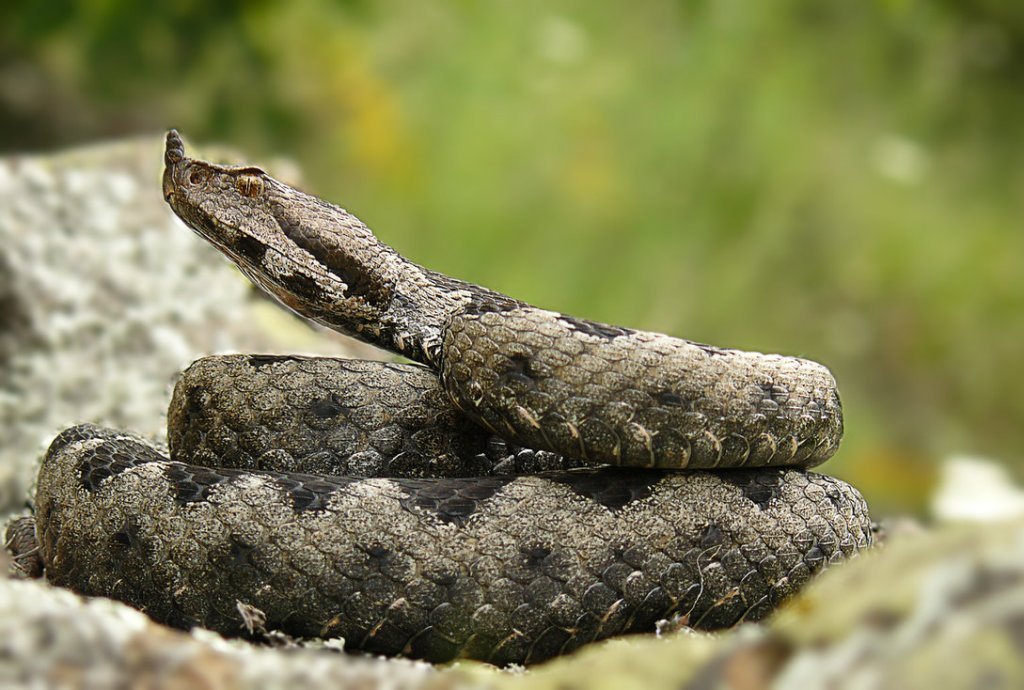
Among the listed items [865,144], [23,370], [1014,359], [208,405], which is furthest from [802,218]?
[208,405]

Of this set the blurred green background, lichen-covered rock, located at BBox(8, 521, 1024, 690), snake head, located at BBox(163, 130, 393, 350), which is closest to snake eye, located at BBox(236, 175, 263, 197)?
snake head, located at BBox(163, 130, 393, 350)

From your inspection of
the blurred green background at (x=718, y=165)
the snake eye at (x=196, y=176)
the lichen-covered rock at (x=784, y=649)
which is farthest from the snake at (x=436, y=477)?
the blurred green background at (x=718, y=165)

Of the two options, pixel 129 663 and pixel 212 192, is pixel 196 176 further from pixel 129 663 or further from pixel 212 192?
pixel 129 663

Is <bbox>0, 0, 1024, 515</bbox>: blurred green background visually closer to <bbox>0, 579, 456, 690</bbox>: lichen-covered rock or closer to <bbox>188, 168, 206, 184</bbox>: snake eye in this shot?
<bbox>188, 168, 206, 184</bbox>: snake eye

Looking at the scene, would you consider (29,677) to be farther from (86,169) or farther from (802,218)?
(802,218)

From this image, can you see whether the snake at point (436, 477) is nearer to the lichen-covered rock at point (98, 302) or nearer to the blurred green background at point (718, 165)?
the lichen-covered rock at point (98, 302)
